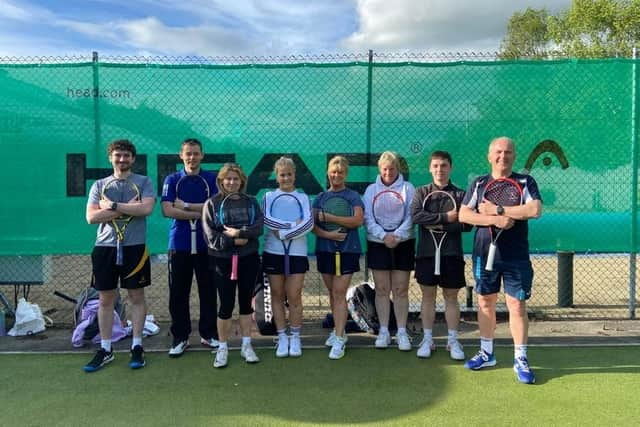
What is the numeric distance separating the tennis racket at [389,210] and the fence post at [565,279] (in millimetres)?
2487

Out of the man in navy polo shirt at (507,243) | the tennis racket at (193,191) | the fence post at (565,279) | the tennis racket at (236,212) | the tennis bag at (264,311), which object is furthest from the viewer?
the fence post at (565,279)

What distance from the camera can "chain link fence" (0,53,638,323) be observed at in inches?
196

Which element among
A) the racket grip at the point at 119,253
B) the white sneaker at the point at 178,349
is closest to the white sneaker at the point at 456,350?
the white sneaker at the point at 178,349

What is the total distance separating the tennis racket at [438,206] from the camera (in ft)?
13.5

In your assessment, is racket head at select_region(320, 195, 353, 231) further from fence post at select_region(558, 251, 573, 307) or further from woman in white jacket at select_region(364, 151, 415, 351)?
fence post at select_region(558, 251, 573, 307)

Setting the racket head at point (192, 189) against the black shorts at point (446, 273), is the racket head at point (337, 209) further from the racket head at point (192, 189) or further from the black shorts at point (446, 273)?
the racket head at point (192, 189)

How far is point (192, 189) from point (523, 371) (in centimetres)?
305

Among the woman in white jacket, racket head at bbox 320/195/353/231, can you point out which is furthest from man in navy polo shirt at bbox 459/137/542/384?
racket head at bbox 320/195/353/231

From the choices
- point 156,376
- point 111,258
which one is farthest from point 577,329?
point 111,258

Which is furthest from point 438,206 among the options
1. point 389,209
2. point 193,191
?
point 193,191

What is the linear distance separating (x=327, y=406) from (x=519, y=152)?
325cm

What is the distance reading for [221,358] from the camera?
4047 mm

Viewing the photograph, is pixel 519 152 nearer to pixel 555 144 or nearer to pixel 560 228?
pixel 555 144

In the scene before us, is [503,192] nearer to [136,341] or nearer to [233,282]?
[233,282]
